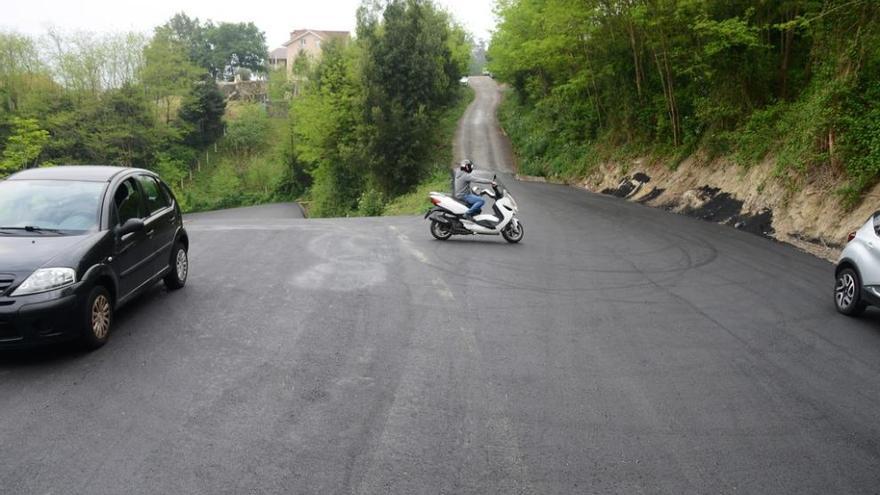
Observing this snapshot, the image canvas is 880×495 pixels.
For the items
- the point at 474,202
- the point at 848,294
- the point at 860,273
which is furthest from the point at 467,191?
the point at 860,273

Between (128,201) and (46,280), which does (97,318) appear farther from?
(128,201)

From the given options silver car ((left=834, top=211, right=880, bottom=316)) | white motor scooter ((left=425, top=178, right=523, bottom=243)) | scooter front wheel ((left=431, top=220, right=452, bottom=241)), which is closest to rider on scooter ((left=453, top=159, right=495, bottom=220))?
white motor scooter ((left=425, top=178, right=523, bottom=243))

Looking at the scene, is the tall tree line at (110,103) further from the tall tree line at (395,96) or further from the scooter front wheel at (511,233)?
the scooter front wheel at (511,233)

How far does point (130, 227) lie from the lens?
24.7ft

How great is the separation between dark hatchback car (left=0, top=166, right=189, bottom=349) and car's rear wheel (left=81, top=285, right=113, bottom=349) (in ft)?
0.03

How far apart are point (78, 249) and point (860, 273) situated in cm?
953

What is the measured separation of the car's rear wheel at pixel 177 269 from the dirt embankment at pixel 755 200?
12.4 metres

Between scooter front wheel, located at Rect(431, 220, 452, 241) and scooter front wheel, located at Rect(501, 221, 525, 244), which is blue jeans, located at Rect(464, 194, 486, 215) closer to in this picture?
scooter front wheel, located at Rect(431, 220, 452, 241)

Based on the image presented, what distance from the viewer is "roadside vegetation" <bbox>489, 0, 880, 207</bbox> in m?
15.4

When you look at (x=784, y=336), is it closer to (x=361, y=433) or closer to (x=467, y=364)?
(x=467, y=364)

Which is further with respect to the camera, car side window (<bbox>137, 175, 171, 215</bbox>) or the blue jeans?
the blue jeans

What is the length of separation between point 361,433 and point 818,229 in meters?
13.6

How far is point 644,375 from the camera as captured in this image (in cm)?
628

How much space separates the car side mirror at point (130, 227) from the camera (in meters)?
7.40
